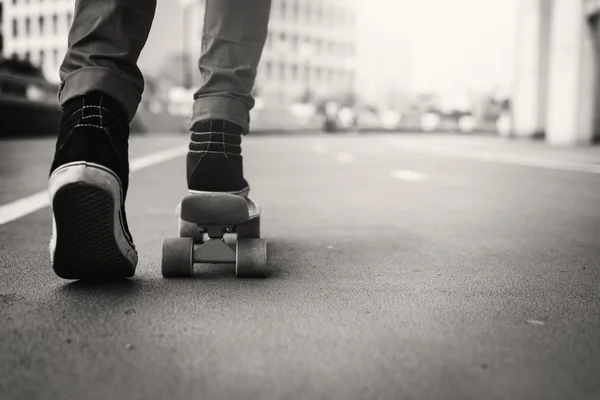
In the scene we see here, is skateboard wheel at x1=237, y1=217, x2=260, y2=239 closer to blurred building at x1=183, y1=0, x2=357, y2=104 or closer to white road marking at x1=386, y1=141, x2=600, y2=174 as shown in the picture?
white road marking at x1=386, y1=141, x2=600, y2=174

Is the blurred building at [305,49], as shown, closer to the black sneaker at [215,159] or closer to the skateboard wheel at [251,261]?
the black sneaker at [215,159]

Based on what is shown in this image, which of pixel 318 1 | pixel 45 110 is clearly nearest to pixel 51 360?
pixel 45 110

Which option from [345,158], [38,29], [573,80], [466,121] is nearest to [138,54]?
[345,158]

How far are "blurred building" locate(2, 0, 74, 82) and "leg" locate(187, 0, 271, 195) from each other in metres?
81.7

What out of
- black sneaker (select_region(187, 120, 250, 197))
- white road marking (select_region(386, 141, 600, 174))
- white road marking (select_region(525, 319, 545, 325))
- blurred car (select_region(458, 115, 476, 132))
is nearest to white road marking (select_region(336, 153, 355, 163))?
white road marking (select_region(386, 141, 600, 174))

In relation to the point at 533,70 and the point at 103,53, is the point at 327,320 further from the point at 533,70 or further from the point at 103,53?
the point at 533,70

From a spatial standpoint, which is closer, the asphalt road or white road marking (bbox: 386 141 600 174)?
the asphalt road

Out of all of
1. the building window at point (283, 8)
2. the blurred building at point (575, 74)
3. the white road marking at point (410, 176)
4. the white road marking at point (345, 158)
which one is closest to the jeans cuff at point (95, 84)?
the white road marking at point (410, 176)

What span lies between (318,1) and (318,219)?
95.1 metres

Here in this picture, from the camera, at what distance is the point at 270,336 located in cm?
133

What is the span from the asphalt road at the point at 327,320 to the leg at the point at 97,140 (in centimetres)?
9

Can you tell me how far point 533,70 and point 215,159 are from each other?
21.7 m

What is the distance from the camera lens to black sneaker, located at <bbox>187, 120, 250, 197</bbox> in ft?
6.70

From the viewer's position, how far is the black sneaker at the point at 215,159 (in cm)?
204
